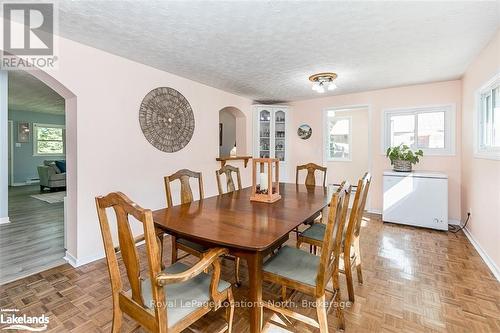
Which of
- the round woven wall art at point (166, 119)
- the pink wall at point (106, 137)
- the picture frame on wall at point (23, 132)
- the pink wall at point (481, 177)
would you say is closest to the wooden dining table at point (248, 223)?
the pink wall at point (106, 137)

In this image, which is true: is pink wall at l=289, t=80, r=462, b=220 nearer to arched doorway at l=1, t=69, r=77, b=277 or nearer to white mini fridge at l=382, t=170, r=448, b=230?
white mini fridge at l=382, t=170, r=448, b=230

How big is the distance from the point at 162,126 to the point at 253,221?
7.37ft

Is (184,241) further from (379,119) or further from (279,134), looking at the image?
(379,119)

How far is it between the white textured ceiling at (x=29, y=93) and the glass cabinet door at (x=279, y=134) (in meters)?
4.46

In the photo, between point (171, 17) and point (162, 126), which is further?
point (162, 126)

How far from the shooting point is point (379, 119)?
439 centimetres

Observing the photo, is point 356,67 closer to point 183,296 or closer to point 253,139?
point 253,139

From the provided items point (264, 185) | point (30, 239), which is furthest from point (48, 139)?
point (264, 185)

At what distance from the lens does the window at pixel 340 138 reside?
5.93m

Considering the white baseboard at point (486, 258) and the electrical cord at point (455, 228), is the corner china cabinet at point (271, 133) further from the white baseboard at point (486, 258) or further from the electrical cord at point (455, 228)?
the white baseboard at point (486, 258)

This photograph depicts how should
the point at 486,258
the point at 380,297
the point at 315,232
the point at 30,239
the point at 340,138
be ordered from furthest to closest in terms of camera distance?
the point at 340,138, the point at 30,239, the point at 486,258, the point at 315,232, the point at 380,297

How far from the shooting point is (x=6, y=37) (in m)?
2.03

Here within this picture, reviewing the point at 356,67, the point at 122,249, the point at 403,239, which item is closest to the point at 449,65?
the point at 356,67

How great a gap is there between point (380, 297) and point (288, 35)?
2.46 m
